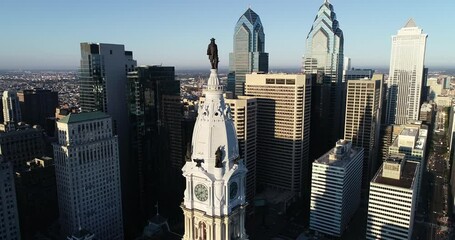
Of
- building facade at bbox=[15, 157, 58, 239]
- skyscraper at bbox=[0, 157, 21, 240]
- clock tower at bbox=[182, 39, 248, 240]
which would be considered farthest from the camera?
building facade at bbox=[15, 157, 58, 239]

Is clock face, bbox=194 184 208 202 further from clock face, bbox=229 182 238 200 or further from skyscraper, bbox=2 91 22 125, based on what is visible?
skyscraper, bbox=2 91 22 125

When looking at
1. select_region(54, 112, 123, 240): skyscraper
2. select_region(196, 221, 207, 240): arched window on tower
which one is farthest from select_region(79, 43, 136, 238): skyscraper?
select_region(196, 221, 207, 240): arched window on tower

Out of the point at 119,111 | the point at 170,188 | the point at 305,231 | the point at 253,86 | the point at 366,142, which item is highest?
the point at 253,86

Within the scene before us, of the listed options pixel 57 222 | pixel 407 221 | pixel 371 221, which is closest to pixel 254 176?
pixel 371 221

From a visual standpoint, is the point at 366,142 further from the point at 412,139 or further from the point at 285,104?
the point at 285,104

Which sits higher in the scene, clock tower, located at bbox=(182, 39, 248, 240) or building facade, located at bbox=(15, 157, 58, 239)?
clock tower, located at bbox=(182, 39, 248, 240)

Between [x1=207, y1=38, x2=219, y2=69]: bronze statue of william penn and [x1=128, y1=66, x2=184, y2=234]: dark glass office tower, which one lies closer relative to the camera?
[x1=207, y1=38, x2=219, y2=69]: bronze statue of william penn

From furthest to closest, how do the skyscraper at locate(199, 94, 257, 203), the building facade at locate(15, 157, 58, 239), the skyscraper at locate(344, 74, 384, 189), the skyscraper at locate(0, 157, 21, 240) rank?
1. the skyscraper at locate(344, 74, 384, 189)
2. the skyscraper at locate(199, 94, 257, 203)
3. the building facade at locate(15, 157, 58, 239)
4. the skyscraper at locate(0, 157, 21, 240)
